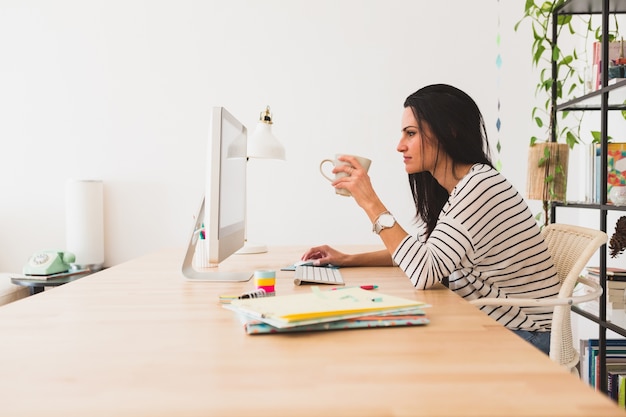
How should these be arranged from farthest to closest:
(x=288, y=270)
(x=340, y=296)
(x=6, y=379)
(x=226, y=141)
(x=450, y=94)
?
(x=288, y=270)
(x=450, y=94)
(x=226, y=141)
(x=340, y=296)
(x=6, y=379)

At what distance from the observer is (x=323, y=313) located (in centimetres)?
90

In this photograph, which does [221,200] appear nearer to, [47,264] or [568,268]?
[568,268]

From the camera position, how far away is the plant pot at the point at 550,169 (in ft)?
8.25

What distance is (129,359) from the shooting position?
0.76 meters

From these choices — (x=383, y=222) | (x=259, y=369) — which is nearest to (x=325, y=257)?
(x=383, y=222)

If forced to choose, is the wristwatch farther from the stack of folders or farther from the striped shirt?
the stack of folders

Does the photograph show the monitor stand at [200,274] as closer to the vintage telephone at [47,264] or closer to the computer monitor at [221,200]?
the computer monitor at [221,200]

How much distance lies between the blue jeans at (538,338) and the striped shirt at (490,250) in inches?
0.6

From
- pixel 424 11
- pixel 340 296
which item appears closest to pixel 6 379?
pixel 340 296

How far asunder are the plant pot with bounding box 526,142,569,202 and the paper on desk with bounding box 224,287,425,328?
176 cm

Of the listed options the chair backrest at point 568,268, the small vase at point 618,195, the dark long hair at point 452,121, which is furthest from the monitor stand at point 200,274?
the small vase at point 618,195

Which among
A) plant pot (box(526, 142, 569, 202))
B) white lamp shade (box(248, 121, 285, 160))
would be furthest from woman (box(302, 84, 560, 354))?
plant pot (box(526, 142, 569, 202))

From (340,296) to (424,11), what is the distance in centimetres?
268

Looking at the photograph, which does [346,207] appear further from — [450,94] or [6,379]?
[6,379]
